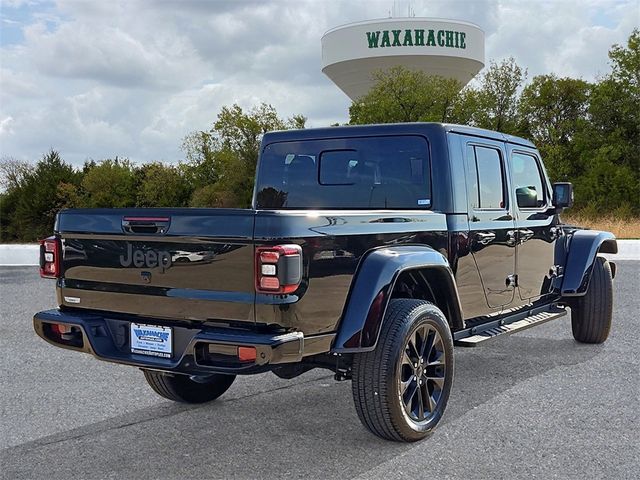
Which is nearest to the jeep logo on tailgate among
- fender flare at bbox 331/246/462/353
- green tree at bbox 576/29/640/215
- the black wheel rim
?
fender flare at bbox 331/246/462/353

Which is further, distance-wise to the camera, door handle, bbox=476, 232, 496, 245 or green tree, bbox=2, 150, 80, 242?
green tree, bbox=2, 150, 80, 242

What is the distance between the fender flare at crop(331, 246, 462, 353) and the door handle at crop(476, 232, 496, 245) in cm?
111

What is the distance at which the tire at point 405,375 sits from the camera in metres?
4.02

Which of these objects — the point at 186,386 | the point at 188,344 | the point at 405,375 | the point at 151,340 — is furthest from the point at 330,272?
the point at 186,386

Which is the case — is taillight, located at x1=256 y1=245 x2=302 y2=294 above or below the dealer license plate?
above

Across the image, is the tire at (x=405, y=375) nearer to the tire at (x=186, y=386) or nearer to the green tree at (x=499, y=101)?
the tire at (x=186, y=386)

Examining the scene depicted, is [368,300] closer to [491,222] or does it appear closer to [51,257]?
[491,222]

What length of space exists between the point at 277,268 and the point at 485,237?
222 centimetres

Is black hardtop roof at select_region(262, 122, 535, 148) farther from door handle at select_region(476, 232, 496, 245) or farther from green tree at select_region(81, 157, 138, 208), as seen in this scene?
green tree at select_region(81, 157, 138, 208)

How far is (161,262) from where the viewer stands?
3.85 metres

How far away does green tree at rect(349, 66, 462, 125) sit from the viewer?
129 ft

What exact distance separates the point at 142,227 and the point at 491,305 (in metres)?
2.73

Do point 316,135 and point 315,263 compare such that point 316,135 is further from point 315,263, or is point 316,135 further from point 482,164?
Answer: point 315,263

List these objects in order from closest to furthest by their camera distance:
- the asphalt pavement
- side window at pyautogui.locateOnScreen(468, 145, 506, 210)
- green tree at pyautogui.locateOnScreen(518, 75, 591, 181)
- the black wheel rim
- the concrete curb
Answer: the asphalt pavement, the black wheel rim, side window at pyautogui.locateOnScreen(468, 145, 506, 210), the concrete curb, green tree at pyautogui.locateOnScreen(518, 75, 591, 181)
